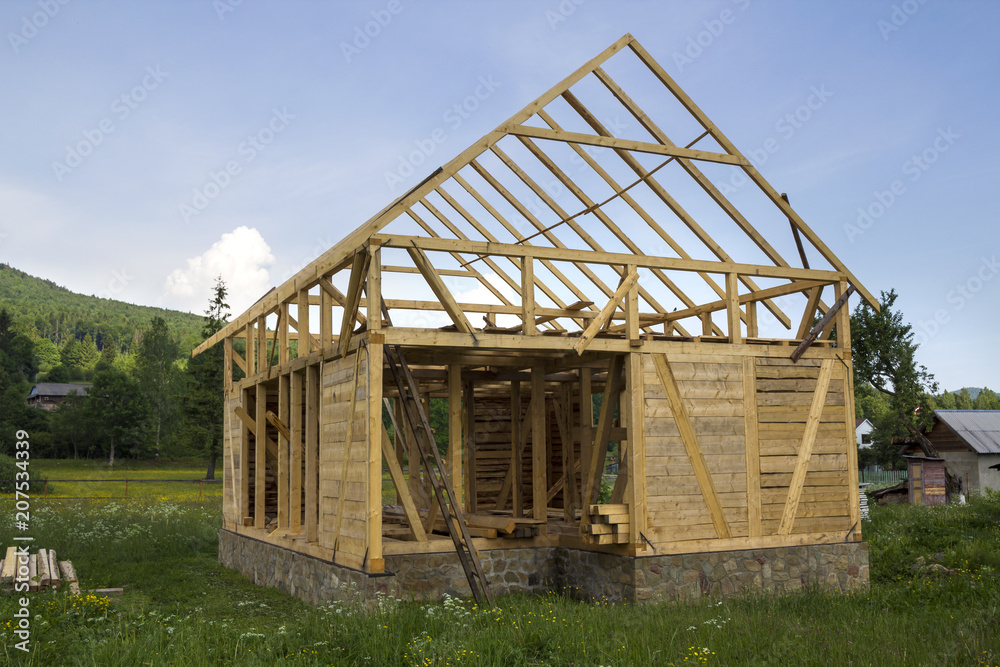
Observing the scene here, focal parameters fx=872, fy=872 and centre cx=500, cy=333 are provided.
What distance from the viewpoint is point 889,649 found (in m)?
8.61

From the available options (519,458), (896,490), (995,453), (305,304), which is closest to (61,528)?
(305,304)

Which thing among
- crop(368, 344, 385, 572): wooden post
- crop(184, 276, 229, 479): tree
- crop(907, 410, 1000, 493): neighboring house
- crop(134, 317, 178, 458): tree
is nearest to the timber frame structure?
crop(368, 344, 385, 572): wooden post

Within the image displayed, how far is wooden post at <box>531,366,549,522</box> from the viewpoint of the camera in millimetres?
13952

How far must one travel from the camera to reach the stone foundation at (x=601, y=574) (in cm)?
1218

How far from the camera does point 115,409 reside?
201 ft

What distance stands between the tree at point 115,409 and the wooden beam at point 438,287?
5516 centimetres

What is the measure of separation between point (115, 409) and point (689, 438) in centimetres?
5699

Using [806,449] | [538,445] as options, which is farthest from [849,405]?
[538,445]

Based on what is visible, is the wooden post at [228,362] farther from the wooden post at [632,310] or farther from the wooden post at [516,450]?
the wooden post at [632,310]

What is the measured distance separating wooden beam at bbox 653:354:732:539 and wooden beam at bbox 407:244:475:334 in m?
3.02

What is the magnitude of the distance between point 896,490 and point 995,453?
3.97 m

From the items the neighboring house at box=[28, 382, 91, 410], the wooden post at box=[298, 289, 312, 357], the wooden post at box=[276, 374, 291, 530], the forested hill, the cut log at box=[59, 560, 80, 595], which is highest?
the forested hill

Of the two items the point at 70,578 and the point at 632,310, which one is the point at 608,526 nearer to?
the point at 632,310

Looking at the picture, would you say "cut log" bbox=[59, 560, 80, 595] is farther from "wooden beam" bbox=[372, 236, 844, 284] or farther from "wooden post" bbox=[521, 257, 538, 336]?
"wooden post" bbox=[521, 257, 538, 336]
